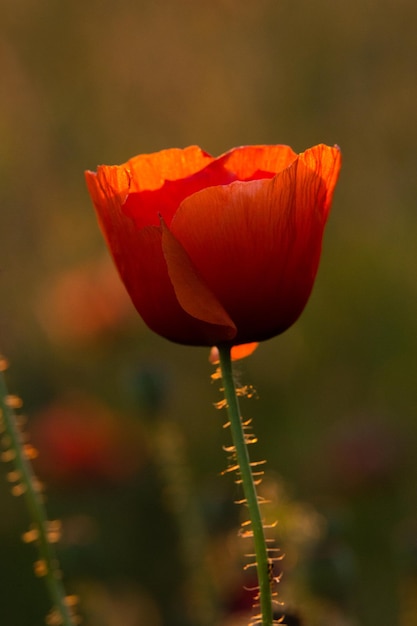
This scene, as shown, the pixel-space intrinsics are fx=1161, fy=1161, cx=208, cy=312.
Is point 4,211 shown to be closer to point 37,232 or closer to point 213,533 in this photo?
point 37,232

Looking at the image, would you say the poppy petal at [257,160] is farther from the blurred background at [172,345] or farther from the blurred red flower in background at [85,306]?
the blurred red flower in background at [85,306]

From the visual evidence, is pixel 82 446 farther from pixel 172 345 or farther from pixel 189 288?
pixel 189 288

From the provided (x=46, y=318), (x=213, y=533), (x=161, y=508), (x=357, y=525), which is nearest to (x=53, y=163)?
(x=46, y=318)

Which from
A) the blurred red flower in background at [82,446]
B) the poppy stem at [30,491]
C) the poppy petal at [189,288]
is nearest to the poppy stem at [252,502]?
the poppy petal at [189,288]

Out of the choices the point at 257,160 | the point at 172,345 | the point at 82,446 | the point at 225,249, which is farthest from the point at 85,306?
the point at 225,249

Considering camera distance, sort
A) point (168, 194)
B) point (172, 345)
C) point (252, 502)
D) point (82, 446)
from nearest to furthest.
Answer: point (252, 502) → point (168, 194) → point (82, 446) → point (172, 345)
